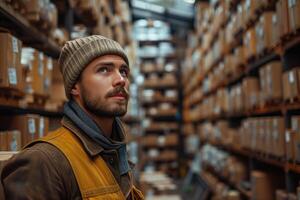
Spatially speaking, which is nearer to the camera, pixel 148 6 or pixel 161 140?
pixel 148 6

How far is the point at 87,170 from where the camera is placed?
189cm

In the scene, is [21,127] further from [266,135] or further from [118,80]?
[266,135]

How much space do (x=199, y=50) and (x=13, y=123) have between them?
8860 millimetres

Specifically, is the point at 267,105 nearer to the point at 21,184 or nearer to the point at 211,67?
the point at 21,184

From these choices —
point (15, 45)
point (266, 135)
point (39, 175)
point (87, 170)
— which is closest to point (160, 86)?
point (266, 135)

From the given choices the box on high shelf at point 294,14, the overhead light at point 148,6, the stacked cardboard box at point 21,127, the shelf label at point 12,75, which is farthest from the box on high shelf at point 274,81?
the overhead light at point 148,6

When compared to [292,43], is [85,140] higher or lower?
lower

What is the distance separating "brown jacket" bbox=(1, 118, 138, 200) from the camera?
1678 mm

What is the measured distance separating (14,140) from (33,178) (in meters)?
1.34

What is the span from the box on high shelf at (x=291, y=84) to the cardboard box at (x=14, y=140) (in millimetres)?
2570

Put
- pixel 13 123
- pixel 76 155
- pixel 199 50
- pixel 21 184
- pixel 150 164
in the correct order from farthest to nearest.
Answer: pixel 150 164 < pixel 199 50 < pixel 13 123 < pixel 76 155 < pixel 21 184

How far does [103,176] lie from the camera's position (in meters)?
1.95

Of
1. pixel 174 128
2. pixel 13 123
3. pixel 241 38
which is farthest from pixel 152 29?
pixel 13 123

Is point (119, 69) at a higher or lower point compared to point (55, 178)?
higher
